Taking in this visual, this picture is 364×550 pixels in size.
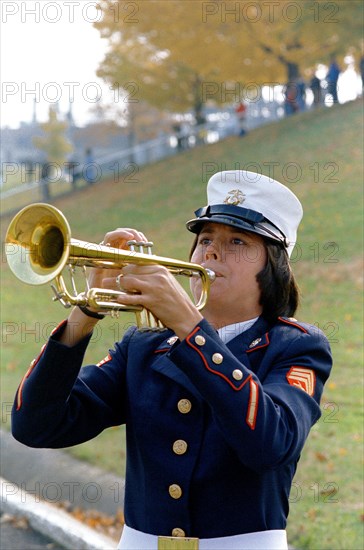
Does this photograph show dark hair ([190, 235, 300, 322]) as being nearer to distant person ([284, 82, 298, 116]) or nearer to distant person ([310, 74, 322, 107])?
distant person ([284, 82, 298, 116])

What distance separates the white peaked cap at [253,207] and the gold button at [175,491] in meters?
0.74

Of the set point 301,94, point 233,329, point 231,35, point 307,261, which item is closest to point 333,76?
point 231,35

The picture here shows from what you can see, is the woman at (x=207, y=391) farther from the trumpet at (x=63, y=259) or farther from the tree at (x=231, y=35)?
the tree at (x=231, y=35)

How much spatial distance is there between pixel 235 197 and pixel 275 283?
0.30m

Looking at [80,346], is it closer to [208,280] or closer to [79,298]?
[79,298]

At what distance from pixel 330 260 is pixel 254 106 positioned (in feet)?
42.1

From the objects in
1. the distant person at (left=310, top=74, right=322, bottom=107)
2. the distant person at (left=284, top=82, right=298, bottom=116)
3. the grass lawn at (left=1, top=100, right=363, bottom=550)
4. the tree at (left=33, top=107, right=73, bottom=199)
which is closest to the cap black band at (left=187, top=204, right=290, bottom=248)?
the grass lawn at (left=1, top=100, right=363, bottom=550)

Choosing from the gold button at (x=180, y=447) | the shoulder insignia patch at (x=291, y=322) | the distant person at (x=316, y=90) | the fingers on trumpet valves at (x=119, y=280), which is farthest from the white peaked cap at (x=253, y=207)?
the distant person at (x=316, y=90)

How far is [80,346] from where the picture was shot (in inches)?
94.4

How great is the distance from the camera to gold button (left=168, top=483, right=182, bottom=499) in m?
2.34

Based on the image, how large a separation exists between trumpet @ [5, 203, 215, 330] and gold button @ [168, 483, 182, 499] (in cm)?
43

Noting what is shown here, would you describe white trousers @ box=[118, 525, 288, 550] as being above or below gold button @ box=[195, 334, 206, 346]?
below

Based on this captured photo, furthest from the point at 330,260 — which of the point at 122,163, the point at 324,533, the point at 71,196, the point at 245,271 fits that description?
the point at 122,163

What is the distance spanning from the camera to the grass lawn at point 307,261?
208 inches
